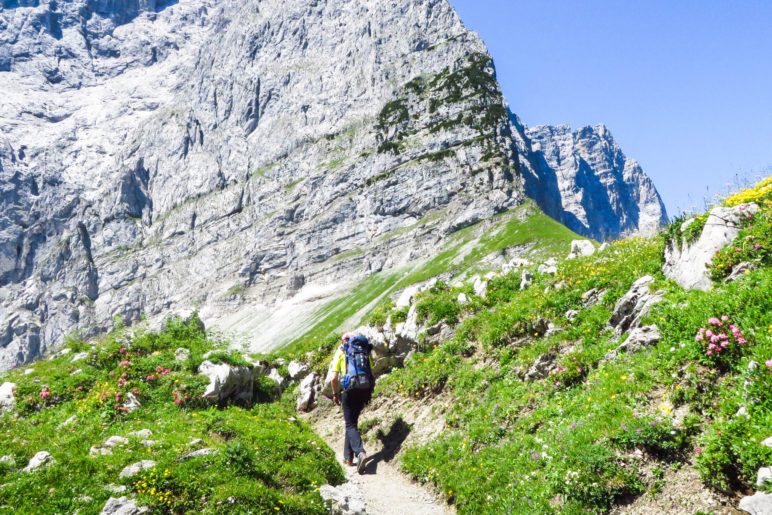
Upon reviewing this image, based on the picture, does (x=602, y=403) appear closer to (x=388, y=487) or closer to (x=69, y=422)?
(x=388, y=487)

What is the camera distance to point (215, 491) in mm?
9727

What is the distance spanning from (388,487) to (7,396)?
14688mm

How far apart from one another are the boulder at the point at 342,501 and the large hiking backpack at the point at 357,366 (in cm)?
371

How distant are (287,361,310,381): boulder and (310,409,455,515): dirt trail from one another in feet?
23.5

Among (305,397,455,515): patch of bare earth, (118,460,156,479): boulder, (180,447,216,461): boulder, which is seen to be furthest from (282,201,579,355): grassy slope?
(118,460,156,479): boulder

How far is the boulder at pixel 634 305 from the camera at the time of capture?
1207 cm

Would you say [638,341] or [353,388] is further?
[353,388]

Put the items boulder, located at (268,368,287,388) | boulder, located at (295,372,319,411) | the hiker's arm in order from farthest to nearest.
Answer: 1. boulder, located at (268,368,287,388)
2. boulder, located at (295,372,319,411)
3. the hiker's arm

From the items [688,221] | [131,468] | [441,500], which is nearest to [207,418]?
[131,468]

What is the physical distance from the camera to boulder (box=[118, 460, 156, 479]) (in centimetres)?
1010

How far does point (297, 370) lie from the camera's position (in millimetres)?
24562

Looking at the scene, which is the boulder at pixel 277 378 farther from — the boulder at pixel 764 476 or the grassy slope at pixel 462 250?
the grassy slope at pixel 462 250

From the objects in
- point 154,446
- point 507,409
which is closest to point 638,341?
point 507,409

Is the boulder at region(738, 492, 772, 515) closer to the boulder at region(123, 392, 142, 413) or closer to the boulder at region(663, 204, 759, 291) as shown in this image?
the boulder at region(663, 204, 759, 291)
